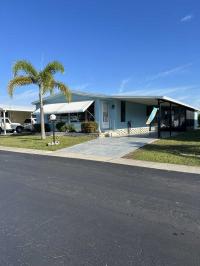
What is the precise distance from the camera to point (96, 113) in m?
21.0

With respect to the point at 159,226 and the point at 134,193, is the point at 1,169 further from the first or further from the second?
the point at 159,226

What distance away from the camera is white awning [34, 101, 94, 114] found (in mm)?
20078

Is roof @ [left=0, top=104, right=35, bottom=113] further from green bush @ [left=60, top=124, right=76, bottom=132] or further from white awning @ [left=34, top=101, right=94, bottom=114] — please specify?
green bush @ [left=60, top=124, right=76, bottom=132]

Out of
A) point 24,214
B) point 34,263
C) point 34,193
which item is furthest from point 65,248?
point 34,193

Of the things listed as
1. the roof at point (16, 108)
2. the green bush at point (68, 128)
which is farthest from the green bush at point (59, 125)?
the roof at point (16, 108)

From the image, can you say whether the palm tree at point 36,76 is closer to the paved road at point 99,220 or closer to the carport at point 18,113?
the paved road at point 99,220

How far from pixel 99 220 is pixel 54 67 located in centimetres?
1490

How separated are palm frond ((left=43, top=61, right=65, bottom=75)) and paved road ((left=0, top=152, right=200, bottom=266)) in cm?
1164

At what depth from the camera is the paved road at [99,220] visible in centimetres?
317

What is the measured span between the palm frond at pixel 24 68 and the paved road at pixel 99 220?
11.7 m

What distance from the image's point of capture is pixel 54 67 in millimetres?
17609

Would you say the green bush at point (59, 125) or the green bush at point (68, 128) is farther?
the green bush at point (59, 125)

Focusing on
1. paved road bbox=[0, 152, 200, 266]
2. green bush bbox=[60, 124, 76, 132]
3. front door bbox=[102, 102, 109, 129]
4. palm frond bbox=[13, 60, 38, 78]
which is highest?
palm frond bbox=[13, 60, 38, 78]

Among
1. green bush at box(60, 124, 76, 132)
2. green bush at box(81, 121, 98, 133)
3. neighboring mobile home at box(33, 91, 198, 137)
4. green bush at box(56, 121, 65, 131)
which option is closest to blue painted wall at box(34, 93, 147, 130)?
neighboring mobile home at box(33, 91, 198, 137)
